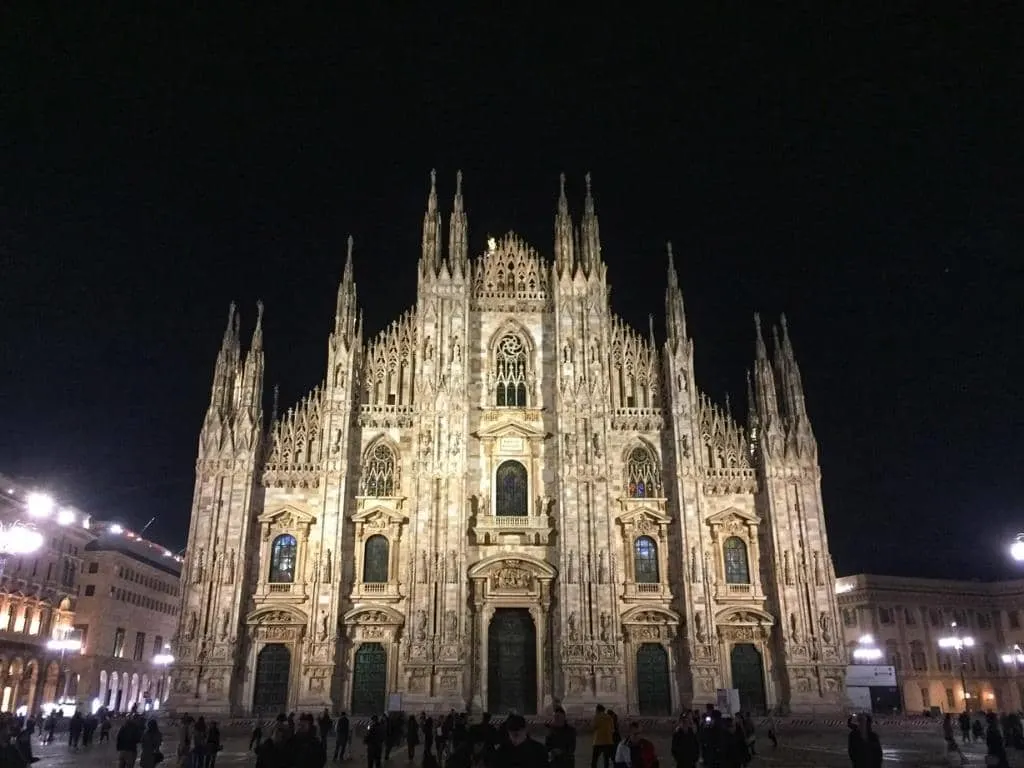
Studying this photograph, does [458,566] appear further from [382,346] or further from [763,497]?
[763,497]

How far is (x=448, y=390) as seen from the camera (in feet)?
133

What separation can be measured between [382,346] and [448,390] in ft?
15.7

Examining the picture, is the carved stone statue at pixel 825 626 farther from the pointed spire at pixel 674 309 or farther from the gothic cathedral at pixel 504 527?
the pointed spire at pixel 674 309

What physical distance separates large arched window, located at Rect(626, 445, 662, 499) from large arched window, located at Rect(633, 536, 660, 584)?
2247 millimetres

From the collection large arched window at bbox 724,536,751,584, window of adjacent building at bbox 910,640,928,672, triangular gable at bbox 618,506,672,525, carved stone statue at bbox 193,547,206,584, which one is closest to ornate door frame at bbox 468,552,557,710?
triangular gable at bbox 618,506,672,525

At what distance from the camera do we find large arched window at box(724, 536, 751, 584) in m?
39.7

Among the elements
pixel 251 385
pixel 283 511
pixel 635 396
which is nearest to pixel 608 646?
pixel 635 396

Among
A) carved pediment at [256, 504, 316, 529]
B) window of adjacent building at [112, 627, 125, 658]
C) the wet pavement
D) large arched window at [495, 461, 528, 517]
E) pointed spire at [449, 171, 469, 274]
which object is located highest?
pointed spire at [449, 171, 469, 274]

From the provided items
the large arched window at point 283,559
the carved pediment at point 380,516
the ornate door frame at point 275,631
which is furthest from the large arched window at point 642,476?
the ornate door frame at point 275,631

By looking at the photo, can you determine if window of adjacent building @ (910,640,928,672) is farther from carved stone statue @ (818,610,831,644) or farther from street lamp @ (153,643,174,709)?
street lamp @ (153,643,174,709)

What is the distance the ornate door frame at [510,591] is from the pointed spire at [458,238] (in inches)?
603

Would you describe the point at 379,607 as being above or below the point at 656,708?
above

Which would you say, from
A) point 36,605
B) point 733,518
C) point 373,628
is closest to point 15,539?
point 373,628

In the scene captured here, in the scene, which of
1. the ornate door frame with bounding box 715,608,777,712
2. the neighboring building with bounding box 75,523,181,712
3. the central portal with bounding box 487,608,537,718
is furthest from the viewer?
the neighboring building with bounding box 75,523,181,712
